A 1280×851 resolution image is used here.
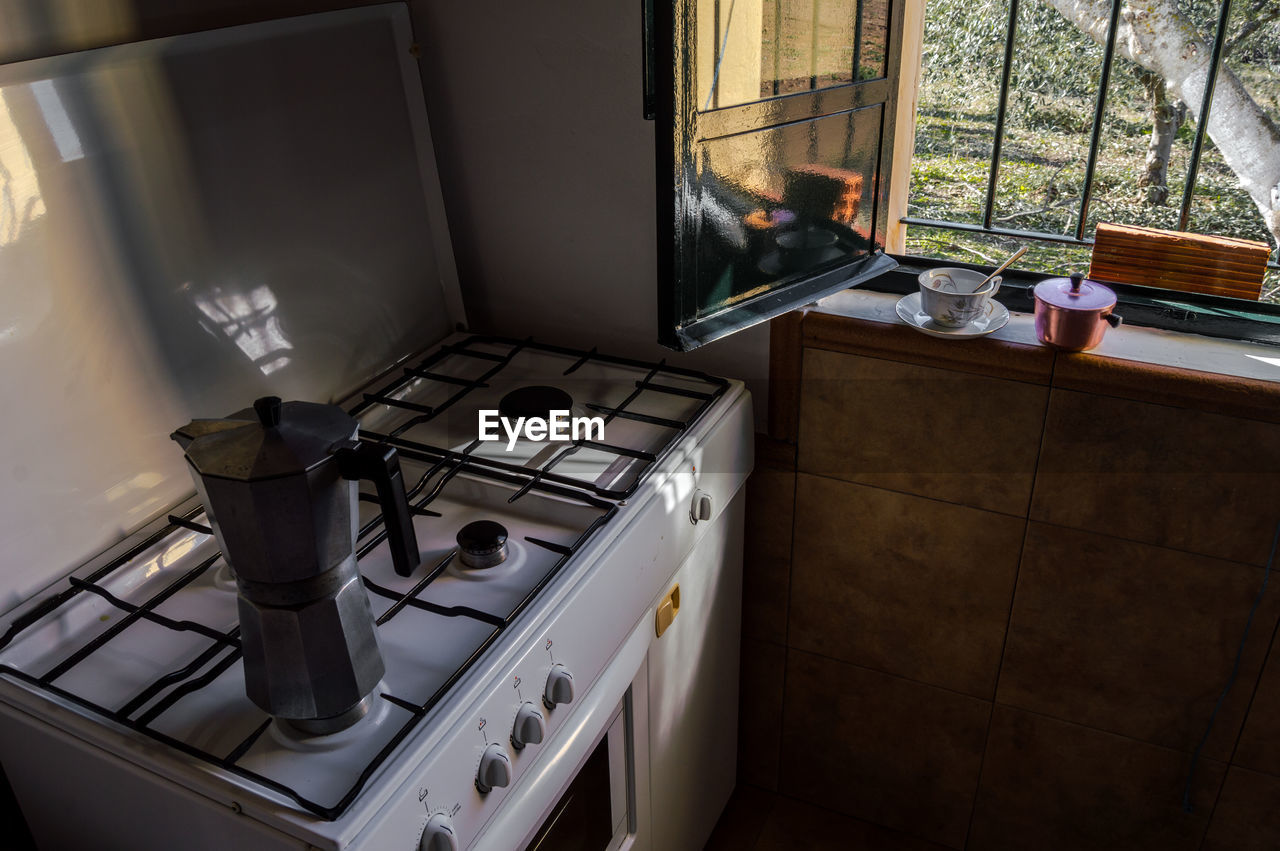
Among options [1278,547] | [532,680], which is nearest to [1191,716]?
[1278,547]

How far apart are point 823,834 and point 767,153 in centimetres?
132

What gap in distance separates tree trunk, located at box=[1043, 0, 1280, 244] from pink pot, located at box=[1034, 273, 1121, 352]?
3.89ft

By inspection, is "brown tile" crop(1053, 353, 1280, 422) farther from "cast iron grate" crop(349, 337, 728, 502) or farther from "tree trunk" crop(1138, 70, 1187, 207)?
"tree trunk" crop(1138, 70, 1187, 207)

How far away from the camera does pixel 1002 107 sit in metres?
1.51

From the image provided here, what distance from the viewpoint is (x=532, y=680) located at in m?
1.02

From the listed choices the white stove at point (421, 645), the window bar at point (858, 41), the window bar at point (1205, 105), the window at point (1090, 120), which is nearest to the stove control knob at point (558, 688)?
the white stove at point (421, 645)

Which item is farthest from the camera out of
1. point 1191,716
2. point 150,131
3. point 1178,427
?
point 1191,716

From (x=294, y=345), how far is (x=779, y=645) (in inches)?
40.2

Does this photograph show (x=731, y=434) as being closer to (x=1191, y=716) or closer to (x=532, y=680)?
A: (x=532, y=680)

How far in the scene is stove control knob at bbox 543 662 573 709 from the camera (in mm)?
1047

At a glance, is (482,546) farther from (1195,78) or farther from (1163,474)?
(1195,78)

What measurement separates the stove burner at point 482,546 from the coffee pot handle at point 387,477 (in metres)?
0.23

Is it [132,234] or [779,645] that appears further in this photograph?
[779,645]

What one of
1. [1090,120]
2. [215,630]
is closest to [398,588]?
[215,630]
